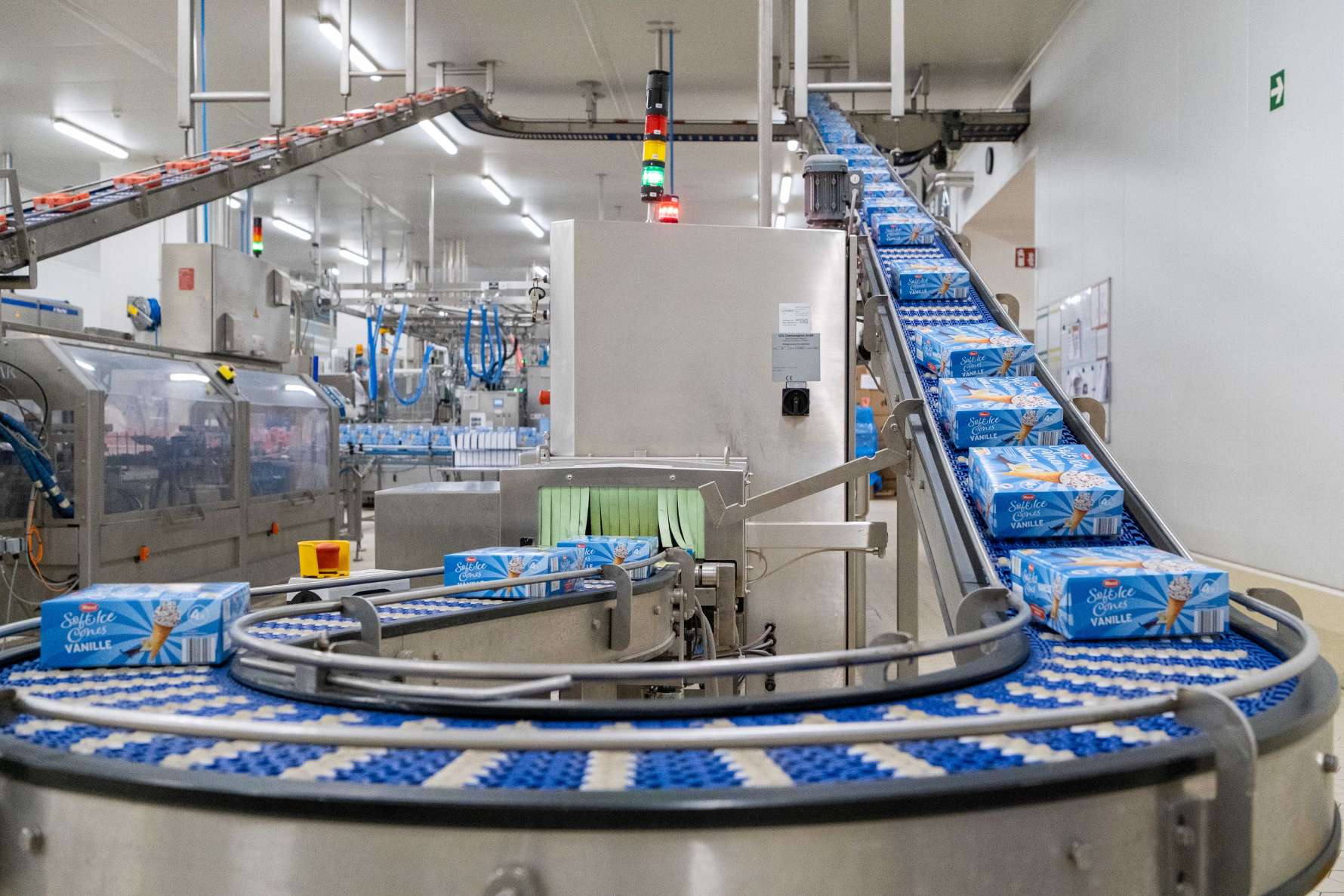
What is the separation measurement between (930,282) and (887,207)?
2.92ft

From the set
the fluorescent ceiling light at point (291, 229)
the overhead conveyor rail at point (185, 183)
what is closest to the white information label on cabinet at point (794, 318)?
the overhead conveyor rail at point (185, 183)

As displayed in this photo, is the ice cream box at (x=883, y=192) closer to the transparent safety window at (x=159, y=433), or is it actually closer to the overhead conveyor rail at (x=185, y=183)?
the overhead conveyor rail at (x=185, y=183)

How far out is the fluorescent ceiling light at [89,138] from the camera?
9.74 meters

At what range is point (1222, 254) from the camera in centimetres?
565

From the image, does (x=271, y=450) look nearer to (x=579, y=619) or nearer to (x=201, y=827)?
(x=579, y=619)

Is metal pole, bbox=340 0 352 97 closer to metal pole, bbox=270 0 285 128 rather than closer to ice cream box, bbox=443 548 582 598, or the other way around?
metal pole, bbox=270 0 285 128

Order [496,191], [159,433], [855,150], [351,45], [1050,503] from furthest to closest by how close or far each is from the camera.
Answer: [496,191], [351,45], [855,150], [159,433], [1050,503]

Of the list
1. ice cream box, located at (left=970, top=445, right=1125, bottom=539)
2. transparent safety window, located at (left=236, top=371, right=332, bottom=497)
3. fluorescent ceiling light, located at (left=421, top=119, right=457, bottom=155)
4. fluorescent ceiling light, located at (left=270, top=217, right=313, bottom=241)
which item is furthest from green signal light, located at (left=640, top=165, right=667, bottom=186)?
fluorescent ceiling light, located at (left=270, top=217, right=313, bottom=241)

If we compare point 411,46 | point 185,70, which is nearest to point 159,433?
point 185,70

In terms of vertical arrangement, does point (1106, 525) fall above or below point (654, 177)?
below

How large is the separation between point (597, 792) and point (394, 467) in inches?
438

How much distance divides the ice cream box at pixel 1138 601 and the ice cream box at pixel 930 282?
6.12 feet

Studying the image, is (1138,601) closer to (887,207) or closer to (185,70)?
(887,207)

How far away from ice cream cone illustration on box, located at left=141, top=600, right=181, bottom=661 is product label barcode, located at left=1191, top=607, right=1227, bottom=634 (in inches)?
58.9
